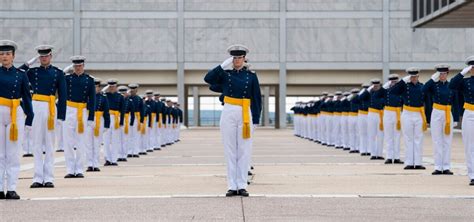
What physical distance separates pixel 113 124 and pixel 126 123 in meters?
2.02

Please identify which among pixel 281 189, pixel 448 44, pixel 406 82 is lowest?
pixel 281 189

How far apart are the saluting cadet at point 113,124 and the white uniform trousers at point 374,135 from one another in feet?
21.8

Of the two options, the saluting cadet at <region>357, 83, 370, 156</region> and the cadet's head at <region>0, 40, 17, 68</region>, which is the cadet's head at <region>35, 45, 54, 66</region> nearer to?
the cadet's head at <region>0, 40, 17, 68</region>

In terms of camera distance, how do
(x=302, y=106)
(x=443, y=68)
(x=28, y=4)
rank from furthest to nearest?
1. (x=28, y=4)
2. (x=302, y=106)
3. (x=443, y=68)

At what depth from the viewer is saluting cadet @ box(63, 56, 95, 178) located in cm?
1563

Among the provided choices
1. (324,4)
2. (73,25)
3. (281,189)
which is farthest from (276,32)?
(281,189)

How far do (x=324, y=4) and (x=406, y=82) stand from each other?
1748 inches

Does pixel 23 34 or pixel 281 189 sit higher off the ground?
pixel 23 34

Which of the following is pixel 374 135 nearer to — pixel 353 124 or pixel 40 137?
pixel 353 124

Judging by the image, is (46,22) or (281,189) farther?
(46,22)

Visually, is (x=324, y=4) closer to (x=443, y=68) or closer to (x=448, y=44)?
(x=448, y=44)

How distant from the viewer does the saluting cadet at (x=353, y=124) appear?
26750 millimetres

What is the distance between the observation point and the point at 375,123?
23.0m

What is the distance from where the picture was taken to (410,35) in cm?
6225
